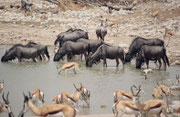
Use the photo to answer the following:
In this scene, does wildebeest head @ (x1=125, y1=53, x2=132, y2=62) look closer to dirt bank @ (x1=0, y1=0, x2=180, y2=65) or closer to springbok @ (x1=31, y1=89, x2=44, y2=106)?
dirt bank @ (x1=0, y1=0, x2=180, y2=65)

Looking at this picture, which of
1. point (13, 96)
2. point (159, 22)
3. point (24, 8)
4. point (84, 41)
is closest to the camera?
point (13, 96)

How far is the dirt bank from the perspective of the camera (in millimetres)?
24828

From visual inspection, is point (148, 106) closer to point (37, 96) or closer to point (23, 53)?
point (37, 96)

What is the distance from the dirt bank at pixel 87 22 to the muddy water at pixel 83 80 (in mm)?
4138

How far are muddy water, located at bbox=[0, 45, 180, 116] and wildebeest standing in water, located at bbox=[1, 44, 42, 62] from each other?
13.2 inches

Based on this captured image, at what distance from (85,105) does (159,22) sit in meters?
17.8

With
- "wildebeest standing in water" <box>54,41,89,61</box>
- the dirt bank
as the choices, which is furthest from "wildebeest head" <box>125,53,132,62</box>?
the dirt bank

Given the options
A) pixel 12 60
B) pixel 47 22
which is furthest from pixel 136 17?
pixel 12 60

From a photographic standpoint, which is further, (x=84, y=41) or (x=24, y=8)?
(x=24, y=8)

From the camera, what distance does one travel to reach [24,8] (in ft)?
110

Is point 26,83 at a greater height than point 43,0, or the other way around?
point 43,0

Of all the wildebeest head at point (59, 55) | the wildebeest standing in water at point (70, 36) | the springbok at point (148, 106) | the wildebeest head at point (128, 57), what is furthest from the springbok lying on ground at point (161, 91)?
the wildebeest standing in water at point (70, 36)

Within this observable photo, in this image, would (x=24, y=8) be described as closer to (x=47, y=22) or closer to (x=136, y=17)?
(x=47, y=22)

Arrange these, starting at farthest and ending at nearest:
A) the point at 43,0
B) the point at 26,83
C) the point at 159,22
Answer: the point at 43,0 < the point at 159,22 < the point at 26,83
